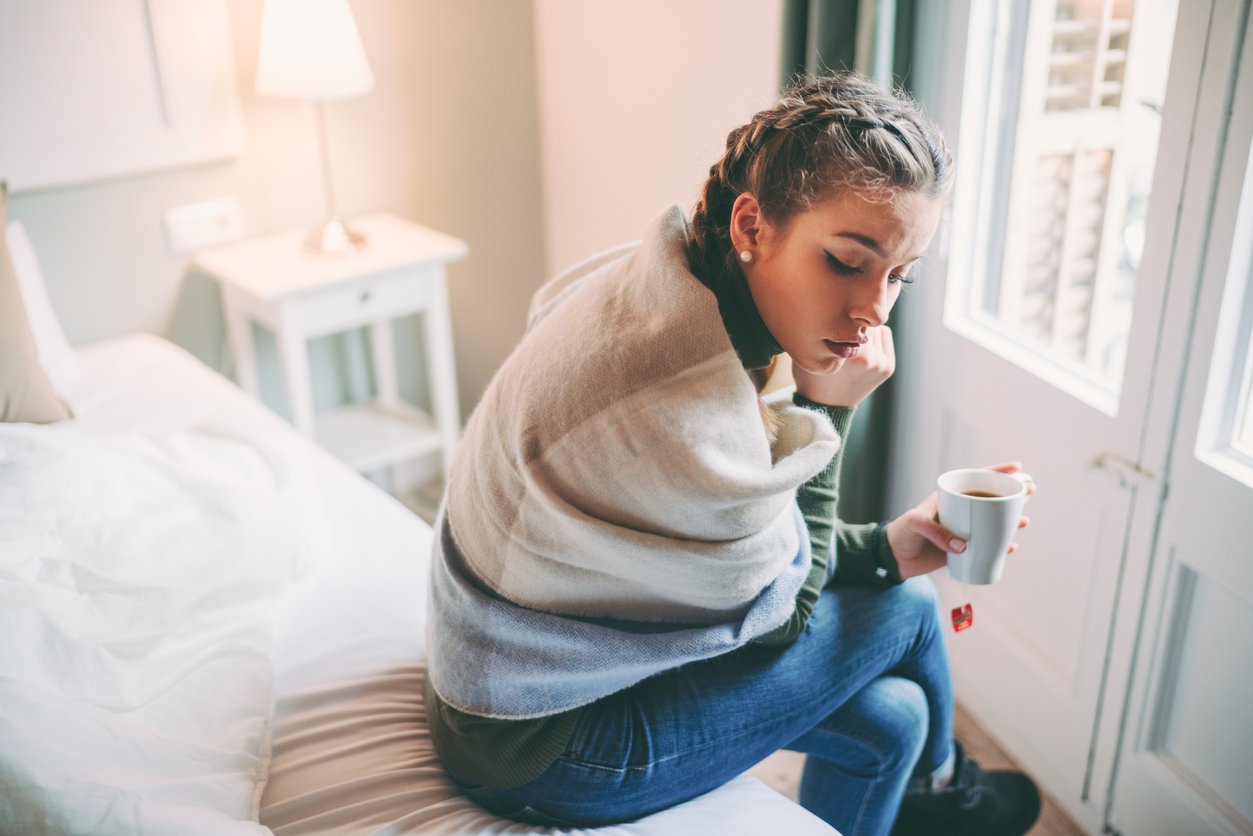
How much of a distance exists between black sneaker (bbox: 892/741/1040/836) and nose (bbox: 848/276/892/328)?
2.24 ft

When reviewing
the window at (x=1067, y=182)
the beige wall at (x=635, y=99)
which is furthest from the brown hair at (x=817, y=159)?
the beige wall at (x=635, y=99)

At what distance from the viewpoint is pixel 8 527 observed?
1137 mm

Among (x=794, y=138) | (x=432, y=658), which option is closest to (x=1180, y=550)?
(x=794, y=138)

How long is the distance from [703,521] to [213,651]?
1.91 ft

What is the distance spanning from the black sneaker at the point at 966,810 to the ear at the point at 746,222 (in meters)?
0.76

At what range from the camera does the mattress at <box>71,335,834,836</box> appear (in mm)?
1010

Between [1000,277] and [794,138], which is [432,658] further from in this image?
[1000,277]

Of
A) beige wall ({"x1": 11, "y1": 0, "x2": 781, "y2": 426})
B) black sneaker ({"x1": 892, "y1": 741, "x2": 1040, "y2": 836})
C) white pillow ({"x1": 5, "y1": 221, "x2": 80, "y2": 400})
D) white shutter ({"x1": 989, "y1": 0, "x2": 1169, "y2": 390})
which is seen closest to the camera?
black sneaker ({"x1": 892, "y1": 741, "x2": 1040, "y2": 836})

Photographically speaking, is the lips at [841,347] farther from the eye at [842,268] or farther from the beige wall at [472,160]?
the beige wall at [472,160]

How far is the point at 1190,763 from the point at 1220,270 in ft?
2.19

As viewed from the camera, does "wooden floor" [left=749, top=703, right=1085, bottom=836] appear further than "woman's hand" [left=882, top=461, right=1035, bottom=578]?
Yes

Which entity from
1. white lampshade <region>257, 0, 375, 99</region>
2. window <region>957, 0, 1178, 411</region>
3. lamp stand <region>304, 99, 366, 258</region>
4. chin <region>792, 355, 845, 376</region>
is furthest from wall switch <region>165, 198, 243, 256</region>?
chin <region>792, 355, 845, 376</region>

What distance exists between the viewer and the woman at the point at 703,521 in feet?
2.96

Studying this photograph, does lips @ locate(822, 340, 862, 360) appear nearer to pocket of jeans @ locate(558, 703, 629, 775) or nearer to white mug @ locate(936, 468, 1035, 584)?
white mug @ locate(936, 468, 1035, 584)
